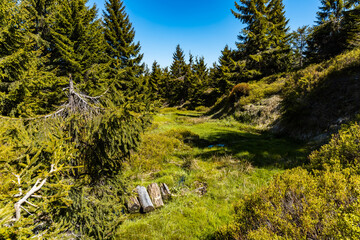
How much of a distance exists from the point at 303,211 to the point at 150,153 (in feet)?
24.6

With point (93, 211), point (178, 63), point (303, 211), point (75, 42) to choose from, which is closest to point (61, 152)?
point (93, 211)

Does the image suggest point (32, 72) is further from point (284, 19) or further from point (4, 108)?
point (284, 19)

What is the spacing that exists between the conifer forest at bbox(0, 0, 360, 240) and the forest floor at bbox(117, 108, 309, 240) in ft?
0.15

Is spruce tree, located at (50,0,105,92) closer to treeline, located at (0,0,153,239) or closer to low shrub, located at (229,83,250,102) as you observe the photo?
treeline, located at (0,0,153,239)

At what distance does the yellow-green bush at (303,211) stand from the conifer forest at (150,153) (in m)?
0.02

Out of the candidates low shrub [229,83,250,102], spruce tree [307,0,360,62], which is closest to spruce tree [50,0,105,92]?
low shrub [229,83,250,102]

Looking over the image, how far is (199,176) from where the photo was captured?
6.45m

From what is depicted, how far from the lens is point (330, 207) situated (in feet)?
6.66

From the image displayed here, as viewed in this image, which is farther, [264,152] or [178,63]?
[178,63]

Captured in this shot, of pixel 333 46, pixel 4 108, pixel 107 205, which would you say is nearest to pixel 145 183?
pixel 107 205

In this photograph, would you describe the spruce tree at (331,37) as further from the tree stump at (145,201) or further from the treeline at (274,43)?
the tree stump at (145,201)

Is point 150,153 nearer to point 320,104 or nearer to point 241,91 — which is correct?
point 320,104

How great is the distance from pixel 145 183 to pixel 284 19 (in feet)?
130

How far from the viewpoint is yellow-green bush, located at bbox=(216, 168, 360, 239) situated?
1731mm
